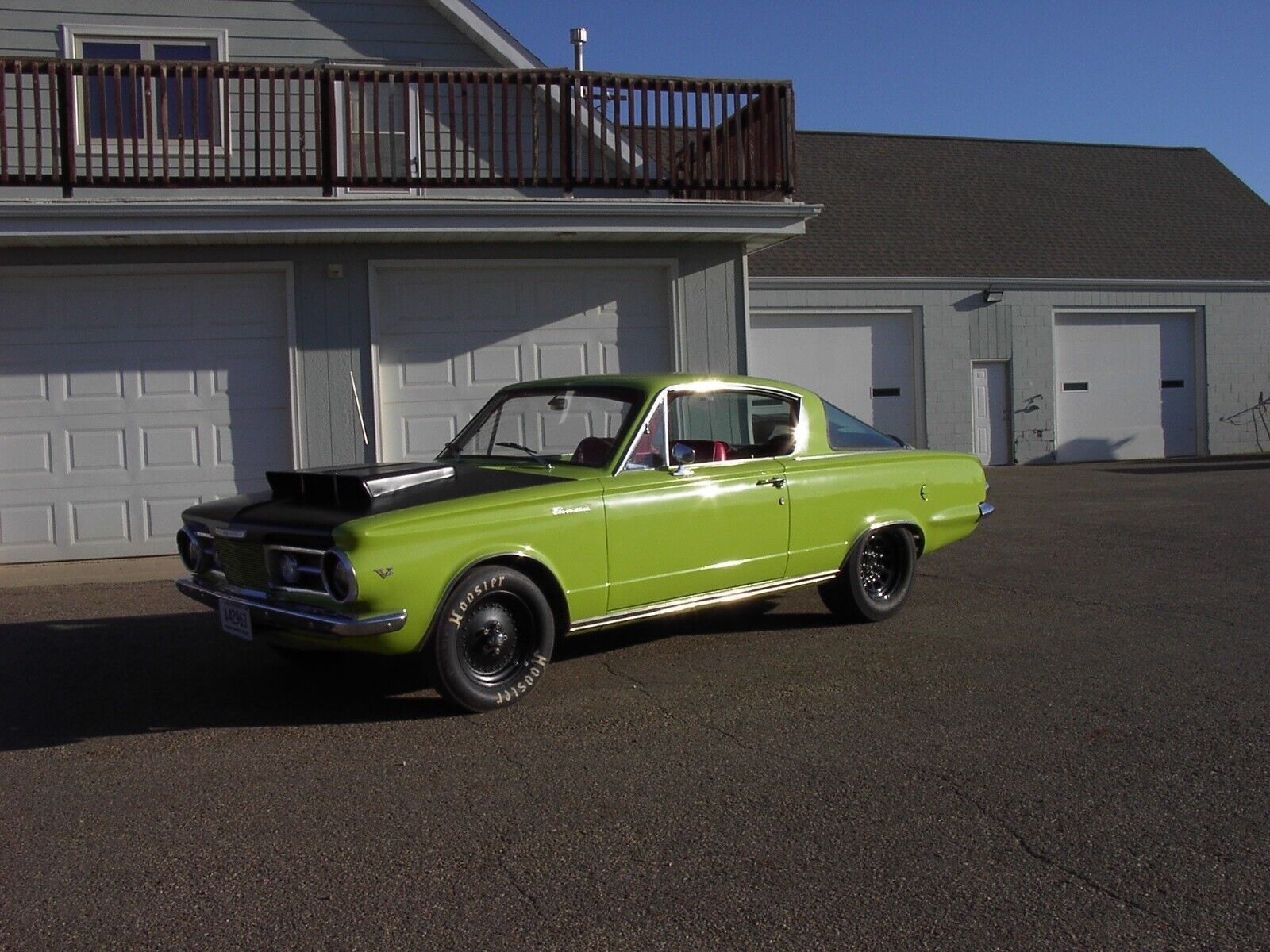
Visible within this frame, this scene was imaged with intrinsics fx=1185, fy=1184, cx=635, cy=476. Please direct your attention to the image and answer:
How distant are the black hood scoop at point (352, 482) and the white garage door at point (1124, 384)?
16.1 metres

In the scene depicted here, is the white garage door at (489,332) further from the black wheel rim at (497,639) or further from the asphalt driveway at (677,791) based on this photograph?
the black wheel rim at (497,639)

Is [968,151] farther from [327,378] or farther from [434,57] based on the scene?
[327,378]

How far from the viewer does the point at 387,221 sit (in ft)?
33.4

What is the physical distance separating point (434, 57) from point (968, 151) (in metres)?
13.6

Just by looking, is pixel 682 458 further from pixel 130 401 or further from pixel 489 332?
pixel 130 401

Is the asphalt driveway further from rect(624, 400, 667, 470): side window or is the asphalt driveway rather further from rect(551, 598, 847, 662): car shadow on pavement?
rect(624, 400, 667, 470): side window

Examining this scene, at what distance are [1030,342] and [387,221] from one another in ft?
41.8

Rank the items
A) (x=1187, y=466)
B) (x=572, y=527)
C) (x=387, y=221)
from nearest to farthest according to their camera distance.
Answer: (x=572, y=527) < (x=387, y=221) < (x=1187, y=466)

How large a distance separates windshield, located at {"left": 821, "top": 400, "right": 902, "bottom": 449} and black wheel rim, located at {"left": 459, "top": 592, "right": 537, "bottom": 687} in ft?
8.18

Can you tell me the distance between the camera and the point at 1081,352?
19953 millimetres

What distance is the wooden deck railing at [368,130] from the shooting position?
992 cm

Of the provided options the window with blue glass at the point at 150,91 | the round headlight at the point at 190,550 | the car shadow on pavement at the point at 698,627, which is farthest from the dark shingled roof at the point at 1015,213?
the round headlight at the point at 190,550

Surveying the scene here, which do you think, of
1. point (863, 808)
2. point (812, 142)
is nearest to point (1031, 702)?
point (863, 808)

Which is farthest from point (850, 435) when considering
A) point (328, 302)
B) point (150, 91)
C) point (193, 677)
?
point (150, 91)
